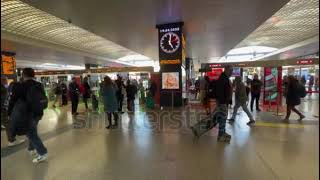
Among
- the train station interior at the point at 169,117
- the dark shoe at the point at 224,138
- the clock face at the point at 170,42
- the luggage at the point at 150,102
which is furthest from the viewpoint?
the luggage at the point at 150,102

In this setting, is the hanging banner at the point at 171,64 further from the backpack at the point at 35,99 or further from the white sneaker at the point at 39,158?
the backpack at the point at 35,99

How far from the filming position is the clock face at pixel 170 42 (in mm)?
10688

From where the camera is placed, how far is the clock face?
35.1 ft

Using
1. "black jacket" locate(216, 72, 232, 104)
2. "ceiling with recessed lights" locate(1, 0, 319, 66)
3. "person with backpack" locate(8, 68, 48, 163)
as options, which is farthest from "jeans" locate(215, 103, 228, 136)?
"person with backpack" locate(8, 68, 48, 163)

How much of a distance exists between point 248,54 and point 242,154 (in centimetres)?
3705

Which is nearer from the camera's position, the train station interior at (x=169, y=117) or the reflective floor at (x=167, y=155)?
the train station interior at (x=169, y=117)

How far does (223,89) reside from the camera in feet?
16.4

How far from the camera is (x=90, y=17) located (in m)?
9.57

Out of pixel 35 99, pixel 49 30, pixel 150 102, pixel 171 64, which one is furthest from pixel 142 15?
pixel 49 30

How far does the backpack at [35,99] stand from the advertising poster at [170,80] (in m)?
7.29

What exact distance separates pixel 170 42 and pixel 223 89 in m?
6.26

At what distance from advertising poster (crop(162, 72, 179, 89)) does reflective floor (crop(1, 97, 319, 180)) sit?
4183mm

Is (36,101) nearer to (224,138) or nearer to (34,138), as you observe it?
(34,138)

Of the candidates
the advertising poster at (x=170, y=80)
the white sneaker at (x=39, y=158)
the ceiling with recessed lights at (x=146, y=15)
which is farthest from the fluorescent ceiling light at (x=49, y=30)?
the white sneaker at (x=39, y=158)
